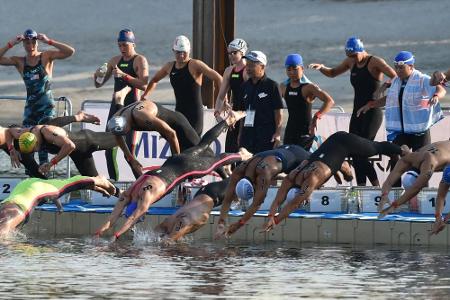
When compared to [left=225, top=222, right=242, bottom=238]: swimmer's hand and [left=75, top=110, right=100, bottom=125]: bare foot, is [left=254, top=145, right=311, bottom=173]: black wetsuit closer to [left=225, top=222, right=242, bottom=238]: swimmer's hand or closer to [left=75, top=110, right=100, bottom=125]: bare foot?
[left=225, top=222, right=242, bottom=238]: swimmer's hand

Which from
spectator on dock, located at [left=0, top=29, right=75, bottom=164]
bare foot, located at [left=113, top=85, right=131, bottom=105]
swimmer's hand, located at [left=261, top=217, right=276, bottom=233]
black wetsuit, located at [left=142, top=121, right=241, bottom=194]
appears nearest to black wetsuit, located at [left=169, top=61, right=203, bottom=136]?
bare foot, located at [left=113, top=85, right=131, bottom=105]

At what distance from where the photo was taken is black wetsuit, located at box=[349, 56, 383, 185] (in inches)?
792

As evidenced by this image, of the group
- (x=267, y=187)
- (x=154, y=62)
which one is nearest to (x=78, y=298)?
(x=267, y=187)

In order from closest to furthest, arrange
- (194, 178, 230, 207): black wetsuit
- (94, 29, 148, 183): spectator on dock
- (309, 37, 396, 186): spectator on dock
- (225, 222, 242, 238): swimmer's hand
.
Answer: (225, 222, 242, 238): swimmer's hand < (194, 178, 230, 207): black wetsuit < (309, 37, 396, 186): spectator on dock < (94, 29, 148, 183): spectator on dock

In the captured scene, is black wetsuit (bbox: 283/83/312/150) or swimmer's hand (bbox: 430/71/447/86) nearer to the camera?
swimmer's hand (bbox: 430/71/447/86)

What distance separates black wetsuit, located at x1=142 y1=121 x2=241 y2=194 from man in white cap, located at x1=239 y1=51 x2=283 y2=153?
0.52m

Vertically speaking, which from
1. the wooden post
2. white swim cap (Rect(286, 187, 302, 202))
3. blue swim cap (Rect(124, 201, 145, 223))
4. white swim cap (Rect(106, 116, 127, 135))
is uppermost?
the wooden post

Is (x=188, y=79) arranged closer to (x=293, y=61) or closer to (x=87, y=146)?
(x=293, y=61)

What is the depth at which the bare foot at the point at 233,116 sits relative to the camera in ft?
65.7

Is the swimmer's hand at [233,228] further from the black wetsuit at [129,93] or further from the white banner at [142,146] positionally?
the white banner at [142,146]

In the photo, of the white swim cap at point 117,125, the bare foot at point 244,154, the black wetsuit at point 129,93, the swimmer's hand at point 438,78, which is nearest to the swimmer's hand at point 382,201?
the swimmer's hand at point 438,78

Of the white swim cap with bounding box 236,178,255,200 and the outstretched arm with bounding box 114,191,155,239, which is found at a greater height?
the white swim cap with bounding box 236,178,255,200

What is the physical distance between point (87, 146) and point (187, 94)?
4.92 ft

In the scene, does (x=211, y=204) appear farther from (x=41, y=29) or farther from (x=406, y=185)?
(x=41, y=29)
